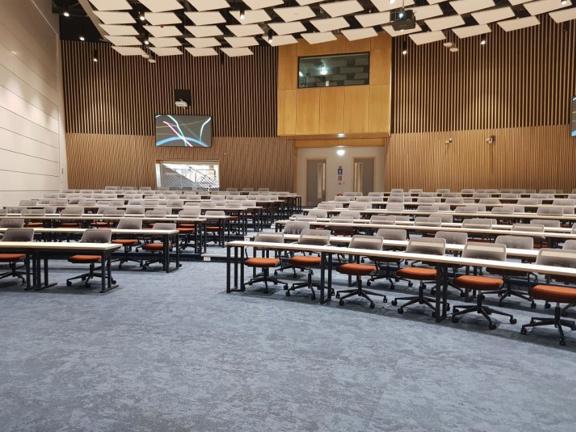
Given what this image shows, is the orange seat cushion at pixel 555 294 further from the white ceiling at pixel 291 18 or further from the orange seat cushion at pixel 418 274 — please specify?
the white ceiling at pixel 291 18

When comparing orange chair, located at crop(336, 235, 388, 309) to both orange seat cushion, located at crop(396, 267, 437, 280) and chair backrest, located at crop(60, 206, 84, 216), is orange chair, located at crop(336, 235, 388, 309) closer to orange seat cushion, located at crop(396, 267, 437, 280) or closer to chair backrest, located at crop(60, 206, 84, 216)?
orange seat cushion, located at crop(396, 267, 437, 280)

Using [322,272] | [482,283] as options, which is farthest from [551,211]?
[322,272]

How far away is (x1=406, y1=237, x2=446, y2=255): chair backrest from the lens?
562 centimetres

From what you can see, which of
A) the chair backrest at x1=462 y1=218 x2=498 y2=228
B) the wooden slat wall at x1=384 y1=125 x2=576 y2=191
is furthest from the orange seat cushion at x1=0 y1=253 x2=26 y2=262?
the wooden slat wall at x1=384 y1=125 x2=576 y2=191

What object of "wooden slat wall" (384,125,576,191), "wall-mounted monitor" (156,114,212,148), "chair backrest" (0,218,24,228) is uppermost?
"wall-mounted monitor" (156,114,212,148)

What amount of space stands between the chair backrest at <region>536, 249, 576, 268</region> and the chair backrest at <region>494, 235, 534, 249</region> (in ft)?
3.10

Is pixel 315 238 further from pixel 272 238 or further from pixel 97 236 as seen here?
pixel 97 236

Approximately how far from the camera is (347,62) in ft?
50.1

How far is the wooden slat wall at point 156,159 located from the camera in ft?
57.7

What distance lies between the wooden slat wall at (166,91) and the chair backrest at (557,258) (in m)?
13.7

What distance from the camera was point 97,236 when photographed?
6.77m

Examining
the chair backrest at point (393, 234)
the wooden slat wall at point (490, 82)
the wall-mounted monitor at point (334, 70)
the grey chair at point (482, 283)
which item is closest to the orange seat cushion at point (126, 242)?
the chair backrest at point (393, 234)

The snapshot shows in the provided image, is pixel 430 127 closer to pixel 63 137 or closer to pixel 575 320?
pixel 575 320

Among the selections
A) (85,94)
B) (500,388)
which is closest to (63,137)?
(85,94)
